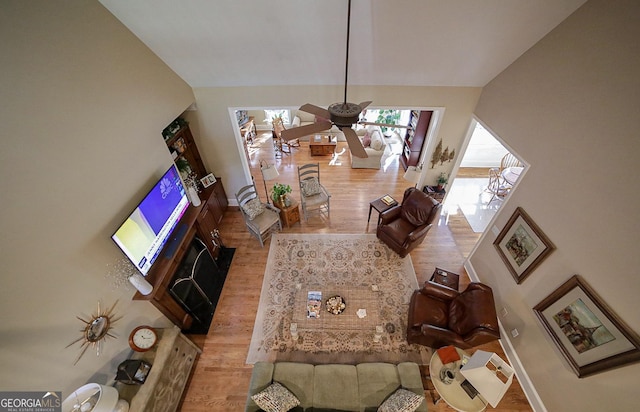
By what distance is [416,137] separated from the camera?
634cm

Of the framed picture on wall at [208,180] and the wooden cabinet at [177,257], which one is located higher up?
the framed picture on wall at [208,180]

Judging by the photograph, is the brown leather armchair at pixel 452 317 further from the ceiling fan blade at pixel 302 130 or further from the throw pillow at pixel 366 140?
the throw pillow at pixel 366 140

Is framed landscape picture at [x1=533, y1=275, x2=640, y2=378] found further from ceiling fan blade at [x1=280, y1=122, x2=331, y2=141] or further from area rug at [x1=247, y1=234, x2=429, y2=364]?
ceiling fan blade at [x1=280, y1=122, x2=331, y2=141]

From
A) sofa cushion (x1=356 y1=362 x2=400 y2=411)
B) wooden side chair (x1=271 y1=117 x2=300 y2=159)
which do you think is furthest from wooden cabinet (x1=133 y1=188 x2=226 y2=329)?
wooden side chair (x1=271 y1=117 x2=300 y2=159)

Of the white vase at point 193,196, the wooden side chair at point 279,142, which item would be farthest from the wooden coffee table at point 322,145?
the white vase at point 193,196

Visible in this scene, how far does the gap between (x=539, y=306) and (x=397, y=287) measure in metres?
1.89

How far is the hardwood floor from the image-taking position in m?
3.30

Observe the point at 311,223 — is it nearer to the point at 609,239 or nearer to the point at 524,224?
the point at 524,224

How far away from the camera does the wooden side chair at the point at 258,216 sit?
4854 millimetres

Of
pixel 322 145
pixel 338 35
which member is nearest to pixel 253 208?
pixel 338 35

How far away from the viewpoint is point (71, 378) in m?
2.33

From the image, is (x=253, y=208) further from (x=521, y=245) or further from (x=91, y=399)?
(x=521, y=245)

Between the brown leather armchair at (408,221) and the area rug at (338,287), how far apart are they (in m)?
0.36

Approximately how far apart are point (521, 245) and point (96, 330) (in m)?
5.09
